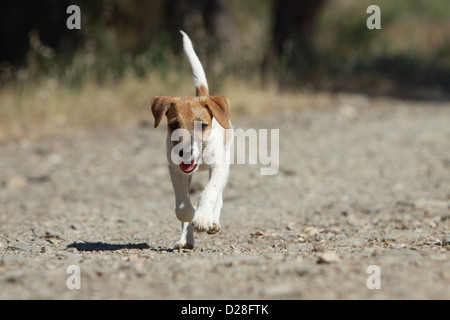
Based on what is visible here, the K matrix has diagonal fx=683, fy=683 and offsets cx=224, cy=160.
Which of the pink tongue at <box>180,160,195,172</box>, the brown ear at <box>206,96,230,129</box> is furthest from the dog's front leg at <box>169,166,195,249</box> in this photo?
the brown ear at <box>206,96,230,129</box>

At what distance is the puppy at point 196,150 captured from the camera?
3.89m

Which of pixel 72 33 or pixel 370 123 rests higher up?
pixel 72 33

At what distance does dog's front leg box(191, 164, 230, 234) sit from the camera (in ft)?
12.6

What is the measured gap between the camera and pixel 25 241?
4477 mm

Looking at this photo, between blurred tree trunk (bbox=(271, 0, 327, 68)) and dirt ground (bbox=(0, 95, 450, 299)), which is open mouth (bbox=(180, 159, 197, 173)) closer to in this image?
dirt ground (bbox=(0, 95, 450, 299))

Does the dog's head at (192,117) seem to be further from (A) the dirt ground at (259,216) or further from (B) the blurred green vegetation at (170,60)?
(B) the blurred green vegetation at (170,60)

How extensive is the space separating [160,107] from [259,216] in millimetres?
1800

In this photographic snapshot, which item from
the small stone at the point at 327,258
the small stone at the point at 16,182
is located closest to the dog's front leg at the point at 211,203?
the small stone at the point at 327,258

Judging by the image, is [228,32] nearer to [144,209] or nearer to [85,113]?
[85,113]

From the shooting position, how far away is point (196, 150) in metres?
3.88

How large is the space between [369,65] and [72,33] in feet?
20.8

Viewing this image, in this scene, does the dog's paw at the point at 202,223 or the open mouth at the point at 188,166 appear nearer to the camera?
the dog's paw at the point at 202,223

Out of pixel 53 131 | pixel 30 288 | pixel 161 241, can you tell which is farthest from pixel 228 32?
pixel 30 288
